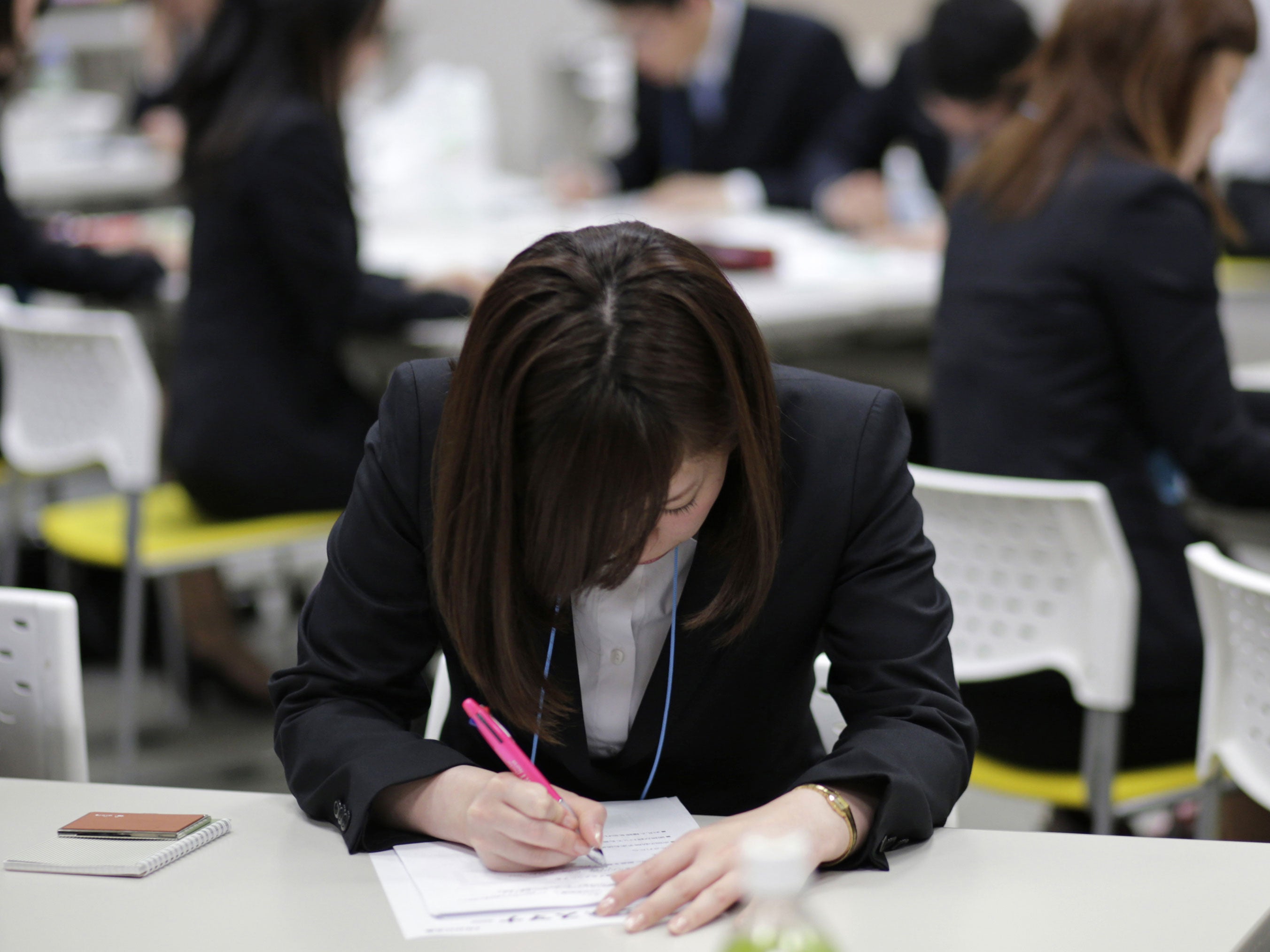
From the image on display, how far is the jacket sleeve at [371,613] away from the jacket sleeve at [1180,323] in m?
1.06

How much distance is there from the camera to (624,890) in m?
0.95

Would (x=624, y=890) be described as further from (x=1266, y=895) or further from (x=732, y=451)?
(x=1266, y=895)

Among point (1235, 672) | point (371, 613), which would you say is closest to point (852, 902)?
point (371, 613)

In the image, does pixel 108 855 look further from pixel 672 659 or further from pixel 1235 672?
pixel 1235 672

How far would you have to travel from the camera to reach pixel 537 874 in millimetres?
1017

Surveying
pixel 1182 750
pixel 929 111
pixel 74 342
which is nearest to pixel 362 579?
pixel 1182 750

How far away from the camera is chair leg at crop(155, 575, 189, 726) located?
308cm

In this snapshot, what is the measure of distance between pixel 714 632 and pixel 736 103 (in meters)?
3.36

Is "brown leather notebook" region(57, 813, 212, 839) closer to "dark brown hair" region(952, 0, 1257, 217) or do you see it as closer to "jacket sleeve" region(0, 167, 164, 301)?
"dark brown hair" region(952, 0, 1257, 217)

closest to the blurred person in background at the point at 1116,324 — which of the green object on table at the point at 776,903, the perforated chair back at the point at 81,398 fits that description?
the green object on table at the point at 776,903

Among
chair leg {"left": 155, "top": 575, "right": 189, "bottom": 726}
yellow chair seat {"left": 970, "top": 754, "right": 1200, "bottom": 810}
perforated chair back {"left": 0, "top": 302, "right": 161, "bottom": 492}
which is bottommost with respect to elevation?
chair leg {"left": 155, "top": 575, "right": 189, "bottom": 726}

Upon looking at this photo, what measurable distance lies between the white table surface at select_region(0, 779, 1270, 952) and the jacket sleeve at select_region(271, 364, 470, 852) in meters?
0.12

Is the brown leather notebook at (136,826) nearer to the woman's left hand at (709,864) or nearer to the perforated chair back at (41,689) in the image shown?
the perforated chair back at (41,689)

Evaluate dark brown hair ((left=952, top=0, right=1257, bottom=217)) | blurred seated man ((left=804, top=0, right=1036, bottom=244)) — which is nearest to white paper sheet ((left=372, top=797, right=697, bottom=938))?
dark brown hair ((left=952, top=0, right=1257, bottom=217))
